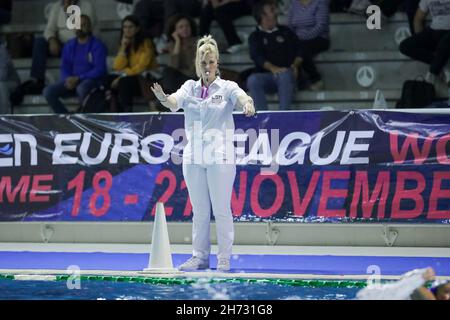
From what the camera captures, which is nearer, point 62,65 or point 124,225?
point 124,225

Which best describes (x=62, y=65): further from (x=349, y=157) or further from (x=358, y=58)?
(x=349, y=157)

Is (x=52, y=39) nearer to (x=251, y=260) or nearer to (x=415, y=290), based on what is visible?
(x=251, y=260)

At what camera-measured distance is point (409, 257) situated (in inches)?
421

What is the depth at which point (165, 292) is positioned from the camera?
333 inches

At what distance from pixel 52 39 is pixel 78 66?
1222 mm

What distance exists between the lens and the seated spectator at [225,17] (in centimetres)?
1619

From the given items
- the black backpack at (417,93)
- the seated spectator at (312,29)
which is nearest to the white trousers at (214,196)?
the black backpack at (417,93)

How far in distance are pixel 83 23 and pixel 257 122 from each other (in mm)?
4937

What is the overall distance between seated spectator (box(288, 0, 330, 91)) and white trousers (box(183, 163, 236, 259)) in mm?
6054

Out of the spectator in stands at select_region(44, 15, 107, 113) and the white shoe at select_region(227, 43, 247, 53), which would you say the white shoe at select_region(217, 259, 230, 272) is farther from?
the white shoe at select_region(227, 43, 247, 53)

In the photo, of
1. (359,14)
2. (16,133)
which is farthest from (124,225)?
(359,14)

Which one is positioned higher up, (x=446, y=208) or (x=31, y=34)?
(x=31, y=34)

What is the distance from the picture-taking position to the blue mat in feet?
31.9
